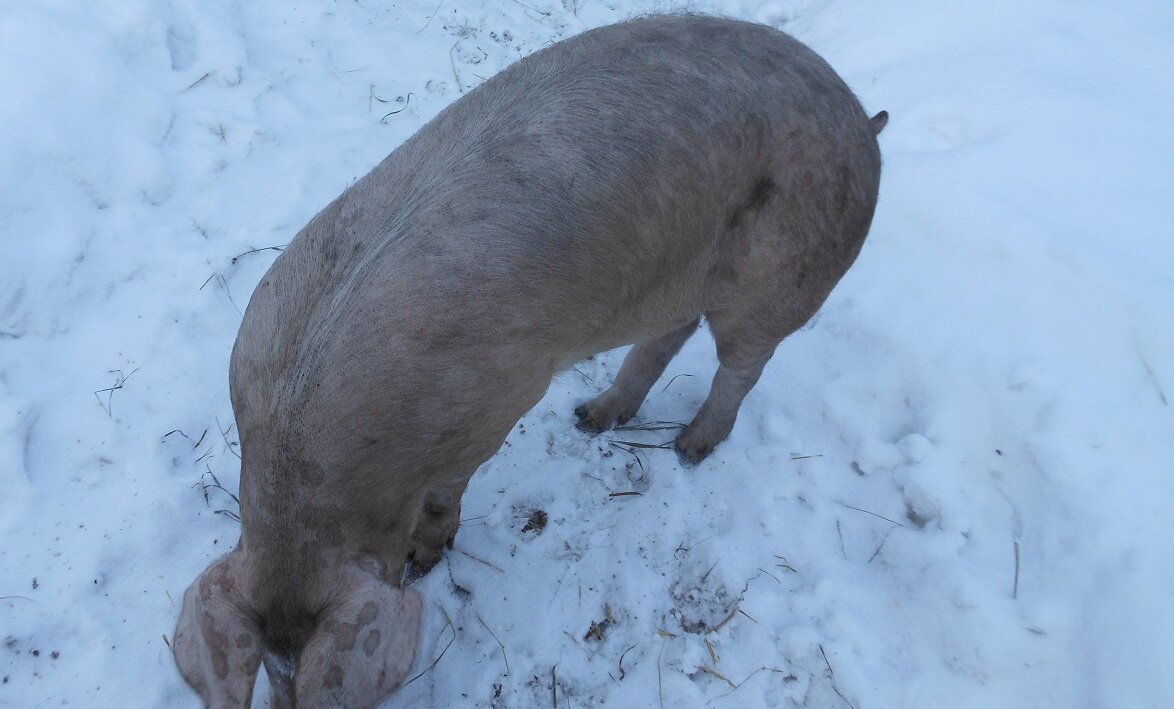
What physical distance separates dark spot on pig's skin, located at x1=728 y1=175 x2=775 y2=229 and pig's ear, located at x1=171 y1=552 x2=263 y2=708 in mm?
1859

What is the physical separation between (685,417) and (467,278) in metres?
2.02

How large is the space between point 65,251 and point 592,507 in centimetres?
285

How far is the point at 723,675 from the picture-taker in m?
2.82

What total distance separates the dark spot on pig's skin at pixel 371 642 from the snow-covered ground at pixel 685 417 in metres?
1.05

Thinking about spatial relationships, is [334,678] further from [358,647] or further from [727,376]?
[727,376]

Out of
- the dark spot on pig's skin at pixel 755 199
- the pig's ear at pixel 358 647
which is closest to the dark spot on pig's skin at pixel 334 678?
the pig's ear at pixel 358 647

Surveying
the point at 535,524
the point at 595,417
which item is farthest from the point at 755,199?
the point at 535,524

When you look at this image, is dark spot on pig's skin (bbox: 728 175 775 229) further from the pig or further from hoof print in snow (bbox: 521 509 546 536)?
hoof print in snow (bbox: 521 509 546 536)

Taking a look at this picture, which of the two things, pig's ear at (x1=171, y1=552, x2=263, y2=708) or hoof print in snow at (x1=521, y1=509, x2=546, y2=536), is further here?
hoof print in snow at (x1=521, y1=509, x2=546, y2=536)

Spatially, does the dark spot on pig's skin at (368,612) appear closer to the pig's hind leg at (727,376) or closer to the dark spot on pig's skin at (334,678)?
the dark spot on pig's skin at (334,678)

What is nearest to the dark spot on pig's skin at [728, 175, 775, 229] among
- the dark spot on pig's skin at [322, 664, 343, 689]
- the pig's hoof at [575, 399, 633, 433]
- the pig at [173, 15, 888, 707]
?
the pig at [173, 15, 888, 707]

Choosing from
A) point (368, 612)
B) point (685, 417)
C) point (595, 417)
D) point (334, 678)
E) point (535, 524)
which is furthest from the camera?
point (685, 417)

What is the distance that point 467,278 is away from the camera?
186 cm

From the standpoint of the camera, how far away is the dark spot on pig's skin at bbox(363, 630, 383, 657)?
1747mm
